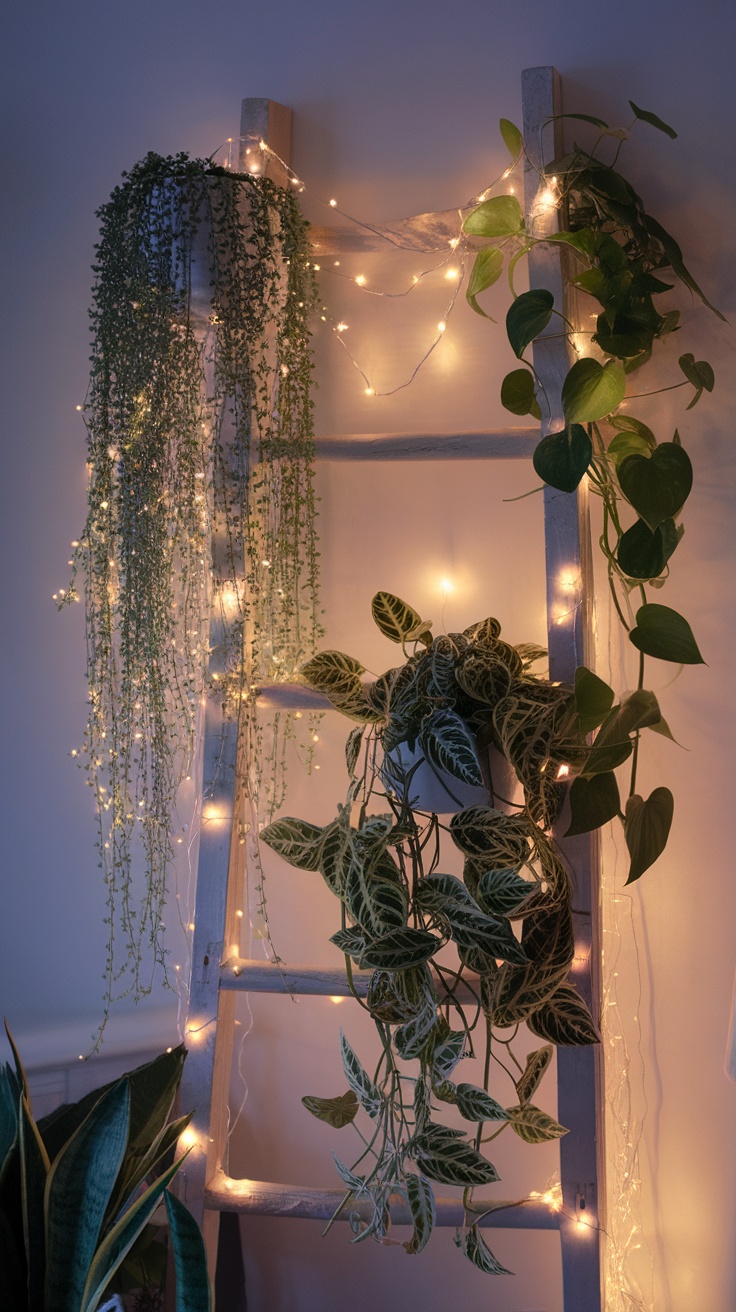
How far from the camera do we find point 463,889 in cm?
110

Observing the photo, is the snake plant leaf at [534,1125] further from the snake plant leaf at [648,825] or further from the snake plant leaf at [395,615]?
the snake plant leaf at [395,615]

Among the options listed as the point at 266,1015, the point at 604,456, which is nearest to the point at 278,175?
the point at 604,456

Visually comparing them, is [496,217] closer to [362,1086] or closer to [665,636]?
[665,636]

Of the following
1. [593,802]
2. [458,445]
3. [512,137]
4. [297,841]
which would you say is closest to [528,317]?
[458,445]

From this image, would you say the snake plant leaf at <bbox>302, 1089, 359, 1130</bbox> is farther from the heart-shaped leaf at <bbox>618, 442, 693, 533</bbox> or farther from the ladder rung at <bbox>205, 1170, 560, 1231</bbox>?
the heart-shaped leaf at <bbox>618, 442, 693, 533</bbox>

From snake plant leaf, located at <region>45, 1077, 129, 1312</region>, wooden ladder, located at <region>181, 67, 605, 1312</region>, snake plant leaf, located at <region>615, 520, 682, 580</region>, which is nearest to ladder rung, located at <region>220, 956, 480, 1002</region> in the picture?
wooden ladder, located at <region>181, 67, 605, 1312</region>

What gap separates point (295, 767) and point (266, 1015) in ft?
1.37

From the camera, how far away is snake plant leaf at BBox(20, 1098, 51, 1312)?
1005mm

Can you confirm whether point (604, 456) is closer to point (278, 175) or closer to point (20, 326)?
point (278, 175)

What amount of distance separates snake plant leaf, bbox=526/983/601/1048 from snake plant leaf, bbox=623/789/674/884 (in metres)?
0.16

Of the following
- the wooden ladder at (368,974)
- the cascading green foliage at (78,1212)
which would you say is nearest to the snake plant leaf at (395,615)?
the wooden ladder at (368,974)

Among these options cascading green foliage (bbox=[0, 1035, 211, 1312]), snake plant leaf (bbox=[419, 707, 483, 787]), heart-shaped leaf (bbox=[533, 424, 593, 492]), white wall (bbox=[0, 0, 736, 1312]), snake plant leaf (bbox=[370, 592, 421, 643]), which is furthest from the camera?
white wall (bbox=[0, 0, 736, 1312])

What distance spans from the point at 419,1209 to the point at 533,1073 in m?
0.20

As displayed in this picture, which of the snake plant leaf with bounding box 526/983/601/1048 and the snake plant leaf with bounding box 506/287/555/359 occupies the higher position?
the snake plant leaf with bounding box 506/287/555/359
